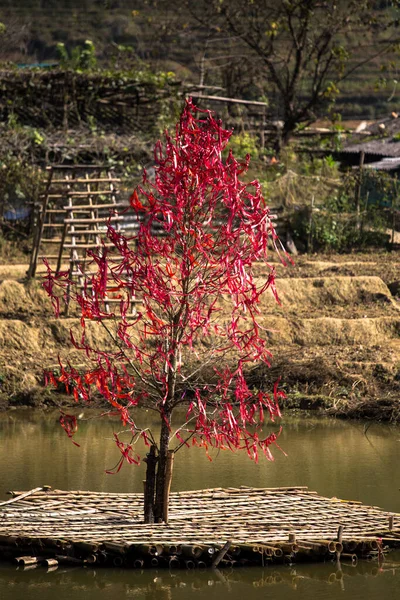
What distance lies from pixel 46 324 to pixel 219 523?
6854 millimetres

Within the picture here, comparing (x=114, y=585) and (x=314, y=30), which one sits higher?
(x=314, y=30)

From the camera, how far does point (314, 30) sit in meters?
25.6

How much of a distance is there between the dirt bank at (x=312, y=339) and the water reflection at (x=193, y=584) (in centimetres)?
493

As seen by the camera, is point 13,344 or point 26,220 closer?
point 13,344

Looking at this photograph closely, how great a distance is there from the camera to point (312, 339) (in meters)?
14.2

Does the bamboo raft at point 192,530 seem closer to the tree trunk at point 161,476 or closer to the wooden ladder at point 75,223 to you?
the tree trunk at point 161,476

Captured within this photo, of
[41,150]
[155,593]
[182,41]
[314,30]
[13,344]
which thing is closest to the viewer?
[155,593]

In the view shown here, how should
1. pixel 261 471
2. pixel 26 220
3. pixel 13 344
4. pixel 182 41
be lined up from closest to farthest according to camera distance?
pixel 261 471, pixel 13 344, pixel 26 220, pixel 182 41

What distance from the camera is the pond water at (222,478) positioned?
265 inches

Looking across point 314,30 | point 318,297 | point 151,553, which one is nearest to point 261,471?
point 151,553

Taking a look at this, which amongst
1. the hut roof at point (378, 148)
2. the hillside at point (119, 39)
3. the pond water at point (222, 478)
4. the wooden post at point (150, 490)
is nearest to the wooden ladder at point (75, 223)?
the pond water at point (222, 478)

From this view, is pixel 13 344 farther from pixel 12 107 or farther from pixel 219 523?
pixel 12 107

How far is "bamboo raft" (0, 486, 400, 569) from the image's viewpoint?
6.84 m

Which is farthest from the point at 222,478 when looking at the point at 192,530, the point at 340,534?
the point at 340,534
